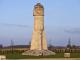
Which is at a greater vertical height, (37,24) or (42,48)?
(37,24)

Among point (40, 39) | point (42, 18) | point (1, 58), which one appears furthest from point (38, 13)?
point (1, 58)

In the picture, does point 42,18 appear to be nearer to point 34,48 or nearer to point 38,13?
point 38,13

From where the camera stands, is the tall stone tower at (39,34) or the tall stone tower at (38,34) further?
the tall stone tower at (39,34)

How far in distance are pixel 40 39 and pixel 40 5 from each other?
5.03m

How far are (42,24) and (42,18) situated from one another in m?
0.93

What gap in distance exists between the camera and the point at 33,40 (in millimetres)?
43469

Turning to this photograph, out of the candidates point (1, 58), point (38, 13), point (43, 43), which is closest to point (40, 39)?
point (43, 43)

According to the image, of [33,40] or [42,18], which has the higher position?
[42,18]

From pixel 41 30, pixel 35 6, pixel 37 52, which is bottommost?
pixel 37 52

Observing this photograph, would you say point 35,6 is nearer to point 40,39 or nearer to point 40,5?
point 40,5

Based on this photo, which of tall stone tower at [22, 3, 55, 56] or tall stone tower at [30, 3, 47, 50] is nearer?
tall stone tower at [22, 3, 55, 56]

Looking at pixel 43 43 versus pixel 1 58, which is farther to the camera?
pixel 43 43

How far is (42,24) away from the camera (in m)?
43.5

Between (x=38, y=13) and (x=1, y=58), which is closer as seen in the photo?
(x=1, y=58)
